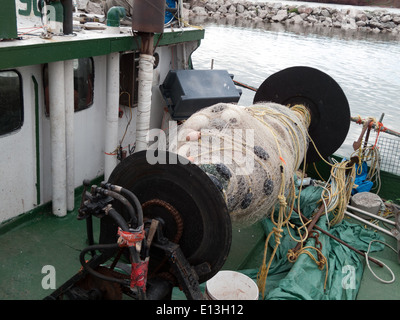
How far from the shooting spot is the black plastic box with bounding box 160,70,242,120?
651 centimetres

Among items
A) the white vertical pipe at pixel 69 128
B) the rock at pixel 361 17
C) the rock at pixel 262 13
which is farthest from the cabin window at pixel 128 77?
the rock at pixel 361 17

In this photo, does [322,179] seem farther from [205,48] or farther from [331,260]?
[205,48]

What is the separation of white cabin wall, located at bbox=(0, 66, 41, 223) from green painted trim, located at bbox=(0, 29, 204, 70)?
0.44m

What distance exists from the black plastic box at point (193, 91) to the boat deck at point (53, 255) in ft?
7.22

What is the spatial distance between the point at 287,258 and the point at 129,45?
139 inches

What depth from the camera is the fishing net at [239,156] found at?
3463mm

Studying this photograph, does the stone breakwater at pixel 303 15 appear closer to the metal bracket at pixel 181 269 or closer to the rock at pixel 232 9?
the rock at pixel 232 9

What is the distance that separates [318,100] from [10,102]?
4447mm

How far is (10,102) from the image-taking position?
4414 millimetres

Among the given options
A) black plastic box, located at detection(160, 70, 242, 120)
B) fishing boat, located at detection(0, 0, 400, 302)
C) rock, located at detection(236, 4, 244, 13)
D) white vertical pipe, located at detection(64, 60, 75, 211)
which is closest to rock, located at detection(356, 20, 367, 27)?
rock, located at detection(236, 4, 244, 13)

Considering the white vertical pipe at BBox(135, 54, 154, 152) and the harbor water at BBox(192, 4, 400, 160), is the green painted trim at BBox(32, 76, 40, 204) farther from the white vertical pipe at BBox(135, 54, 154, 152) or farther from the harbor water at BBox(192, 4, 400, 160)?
the harbor water at BBox(192, 4, 400, 160)

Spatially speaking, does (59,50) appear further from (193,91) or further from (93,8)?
(93,8)

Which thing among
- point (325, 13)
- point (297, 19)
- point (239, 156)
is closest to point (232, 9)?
point (297, 19)

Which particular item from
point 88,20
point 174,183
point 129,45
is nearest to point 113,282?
point 174,183
